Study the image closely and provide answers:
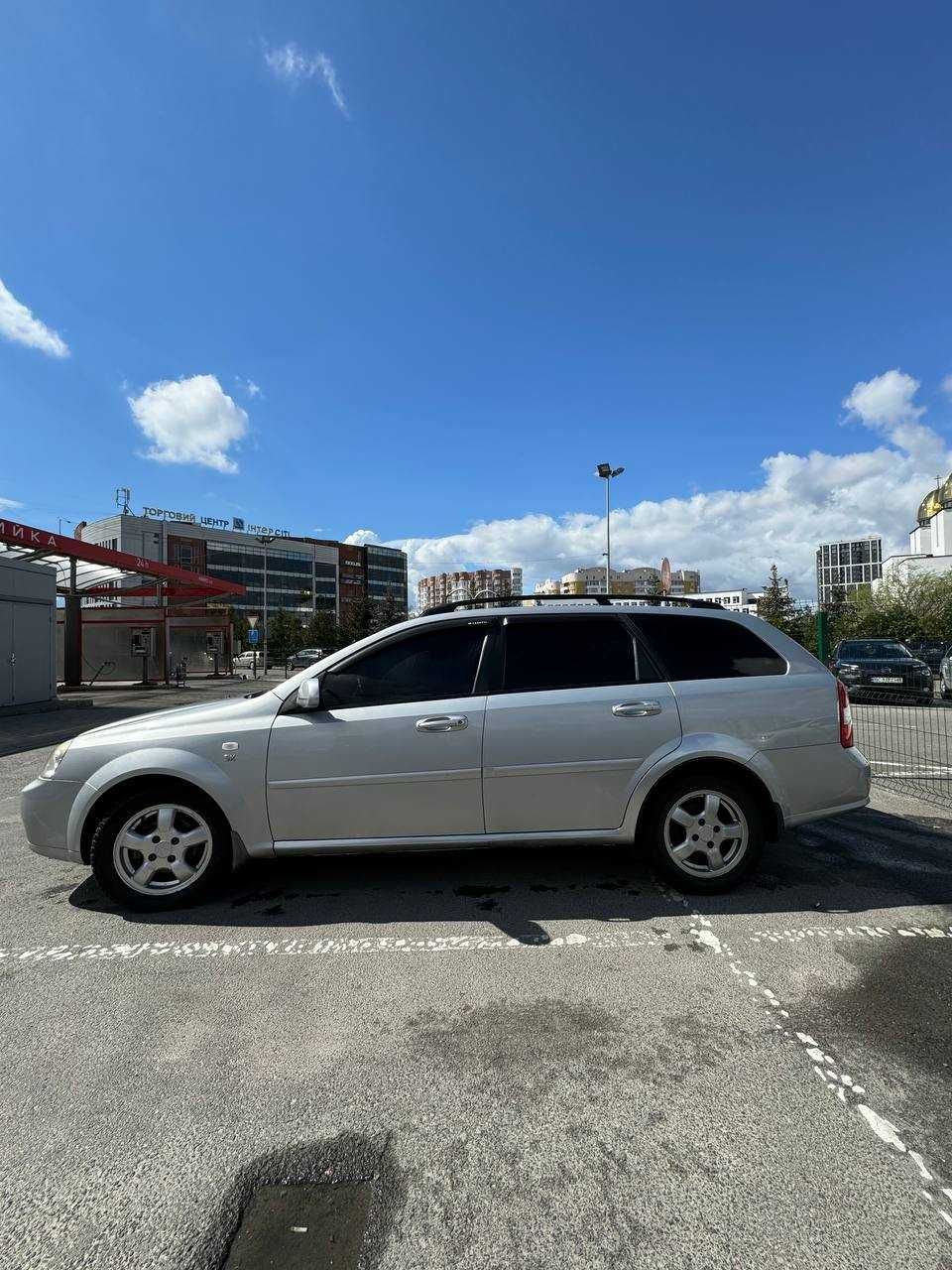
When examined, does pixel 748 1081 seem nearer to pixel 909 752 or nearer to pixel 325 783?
pixel 325 783

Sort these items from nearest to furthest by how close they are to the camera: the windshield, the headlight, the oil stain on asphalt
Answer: the oil stain on asphalt → the headlight → the windshield

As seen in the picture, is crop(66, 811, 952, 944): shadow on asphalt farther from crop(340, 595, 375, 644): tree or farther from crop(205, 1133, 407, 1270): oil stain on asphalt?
crop(340, 595, 375, 644): tree

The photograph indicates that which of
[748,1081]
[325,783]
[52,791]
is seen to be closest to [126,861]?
[52,791]

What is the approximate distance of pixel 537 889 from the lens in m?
3.94

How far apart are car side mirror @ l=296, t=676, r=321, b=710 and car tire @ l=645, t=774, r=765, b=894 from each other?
2.13m

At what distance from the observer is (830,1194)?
68.9 inches

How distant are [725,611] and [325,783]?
2.89 meters

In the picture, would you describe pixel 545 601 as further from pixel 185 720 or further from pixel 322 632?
pixel 322 632

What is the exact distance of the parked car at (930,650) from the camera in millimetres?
9570

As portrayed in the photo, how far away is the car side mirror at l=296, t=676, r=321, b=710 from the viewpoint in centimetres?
363

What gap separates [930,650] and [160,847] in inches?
448

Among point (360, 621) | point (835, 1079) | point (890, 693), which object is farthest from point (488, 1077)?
point (360, 621)

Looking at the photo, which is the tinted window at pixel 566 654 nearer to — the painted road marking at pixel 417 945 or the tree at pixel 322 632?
the painted road marking at pixel 417 945

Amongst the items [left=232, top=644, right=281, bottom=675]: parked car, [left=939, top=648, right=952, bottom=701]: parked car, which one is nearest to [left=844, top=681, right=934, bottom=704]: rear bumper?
[left=939, top=648, right=952, bottom=701]: parked car
